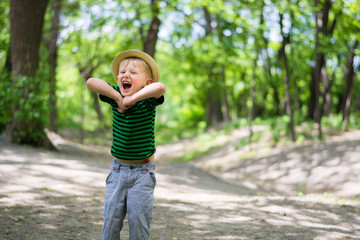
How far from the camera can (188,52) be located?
21438 millimetres

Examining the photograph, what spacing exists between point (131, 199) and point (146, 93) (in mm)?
851

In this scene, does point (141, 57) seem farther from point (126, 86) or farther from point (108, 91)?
point (108, 91)

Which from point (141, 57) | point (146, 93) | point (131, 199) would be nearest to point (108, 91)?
point (146, 93)

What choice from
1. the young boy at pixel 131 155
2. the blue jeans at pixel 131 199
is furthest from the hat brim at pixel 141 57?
the blue jeans at pixel 131 199

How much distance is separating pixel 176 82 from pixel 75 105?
12169 mm

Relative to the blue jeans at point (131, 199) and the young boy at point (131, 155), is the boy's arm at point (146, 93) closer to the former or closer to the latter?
the young boy at point (131, 155)

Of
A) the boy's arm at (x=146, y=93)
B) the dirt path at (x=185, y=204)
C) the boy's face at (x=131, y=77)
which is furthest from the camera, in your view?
the dirt path at (x=185, y=204)

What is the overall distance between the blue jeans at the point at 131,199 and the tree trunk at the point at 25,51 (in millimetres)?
7492

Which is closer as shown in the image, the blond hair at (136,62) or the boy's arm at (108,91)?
the boy's arm at (108,91)

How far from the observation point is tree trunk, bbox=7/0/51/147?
9906 mm

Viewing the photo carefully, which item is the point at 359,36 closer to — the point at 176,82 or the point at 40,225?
the point at 40,225

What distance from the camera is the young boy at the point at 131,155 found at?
307cm

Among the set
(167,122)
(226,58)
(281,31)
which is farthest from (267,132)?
(167,122)

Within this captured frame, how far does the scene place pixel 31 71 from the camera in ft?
33.6
